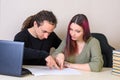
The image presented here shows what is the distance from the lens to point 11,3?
2.43 m

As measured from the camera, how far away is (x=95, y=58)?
1.88m

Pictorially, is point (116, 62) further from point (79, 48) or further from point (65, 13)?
point (65, 13)

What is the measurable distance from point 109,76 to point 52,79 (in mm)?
471

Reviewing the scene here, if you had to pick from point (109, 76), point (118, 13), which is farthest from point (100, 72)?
point (118, 13)

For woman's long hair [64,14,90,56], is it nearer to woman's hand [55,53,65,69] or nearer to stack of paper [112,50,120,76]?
woman's hand [55,53,65,69]

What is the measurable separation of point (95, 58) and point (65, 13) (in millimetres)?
850

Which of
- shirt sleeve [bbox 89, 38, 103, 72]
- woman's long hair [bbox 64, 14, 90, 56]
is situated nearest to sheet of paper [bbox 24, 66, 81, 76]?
shirt sleeve [bbox 89, 38, 103, 72]

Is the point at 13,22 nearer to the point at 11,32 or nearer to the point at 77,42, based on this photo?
the point at 11,32

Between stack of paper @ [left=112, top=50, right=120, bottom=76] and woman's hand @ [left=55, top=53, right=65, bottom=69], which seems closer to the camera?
stack of paper @ [left=112, top=50, right=120, bottom=76]

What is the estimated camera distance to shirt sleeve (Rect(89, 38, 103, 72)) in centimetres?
181

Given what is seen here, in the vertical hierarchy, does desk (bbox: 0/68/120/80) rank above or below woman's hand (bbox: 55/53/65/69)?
below

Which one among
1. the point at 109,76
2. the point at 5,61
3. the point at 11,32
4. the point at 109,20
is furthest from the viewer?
the point at 109,20

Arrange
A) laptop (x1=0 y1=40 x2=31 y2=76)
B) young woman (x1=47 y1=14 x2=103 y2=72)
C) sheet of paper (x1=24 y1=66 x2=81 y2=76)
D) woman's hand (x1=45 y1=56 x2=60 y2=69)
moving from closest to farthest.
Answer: laptop (x1=0 y1=40 x2=31 y2=76), sheet of paper (x1=24 y1=66 x2=81 y2=76), woman's hand (x1=45 y1=56 x2=60 y2=69), young woman (x1=47 y1=14 x2=103 y2=72)

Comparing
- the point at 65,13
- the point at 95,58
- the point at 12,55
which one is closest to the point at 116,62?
the point at 95,58
